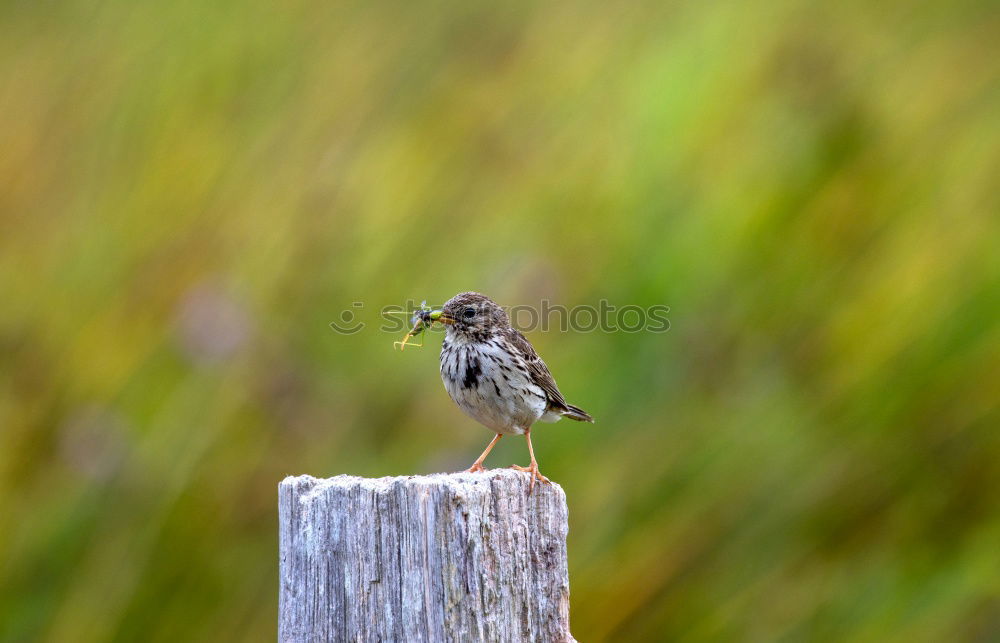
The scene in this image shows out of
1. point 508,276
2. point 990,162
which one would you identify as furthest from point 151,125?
point 990,162

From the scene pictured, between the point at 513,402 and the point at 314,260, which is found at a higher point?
the point at 314,260

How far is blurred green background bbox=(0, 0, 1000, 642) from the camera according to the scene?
16.7 ft

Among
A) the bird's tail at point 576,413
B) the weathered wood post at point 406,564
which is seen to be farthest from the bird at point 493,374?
the weathered wood post at point 406,564

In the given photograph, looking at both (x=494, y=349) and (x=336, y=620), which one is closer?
(x=336, y=620)

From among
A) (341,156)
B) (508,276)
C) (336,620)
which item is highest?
(341,156)

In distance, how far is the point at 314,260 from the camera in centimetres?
611

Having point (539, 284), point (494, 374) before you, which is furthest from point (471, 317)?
point (539, 284)

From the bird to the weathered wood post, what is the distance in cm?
181

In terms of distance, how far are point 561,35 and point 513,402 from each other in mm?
3128

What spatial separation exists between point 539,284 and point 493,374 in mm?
1207

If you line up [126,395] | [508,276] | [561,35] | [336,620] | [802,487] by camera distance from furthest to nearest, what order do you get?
[561,35] → [508,276] → [126,395] → [802,487] → [336,620]

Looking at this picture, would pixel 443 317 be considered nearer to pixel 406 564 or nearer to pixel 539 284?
pixel 539 284

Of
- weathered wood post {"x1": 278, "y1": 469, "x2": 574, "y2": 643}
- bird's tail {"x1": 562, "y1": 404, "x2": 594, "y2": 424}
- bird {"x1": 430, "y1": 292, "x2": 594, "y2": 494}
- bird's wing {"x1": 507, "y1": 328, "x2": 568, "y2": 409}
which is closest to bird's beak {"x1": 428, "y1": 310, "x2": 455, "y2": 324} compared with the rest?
bird {"x1": 430, "y1": 292, "x2": 594, "y2": 494}

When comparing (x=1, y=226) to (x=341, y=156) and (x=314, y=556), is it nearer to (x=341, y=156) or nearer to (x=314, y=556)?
(x=341, y=156)
